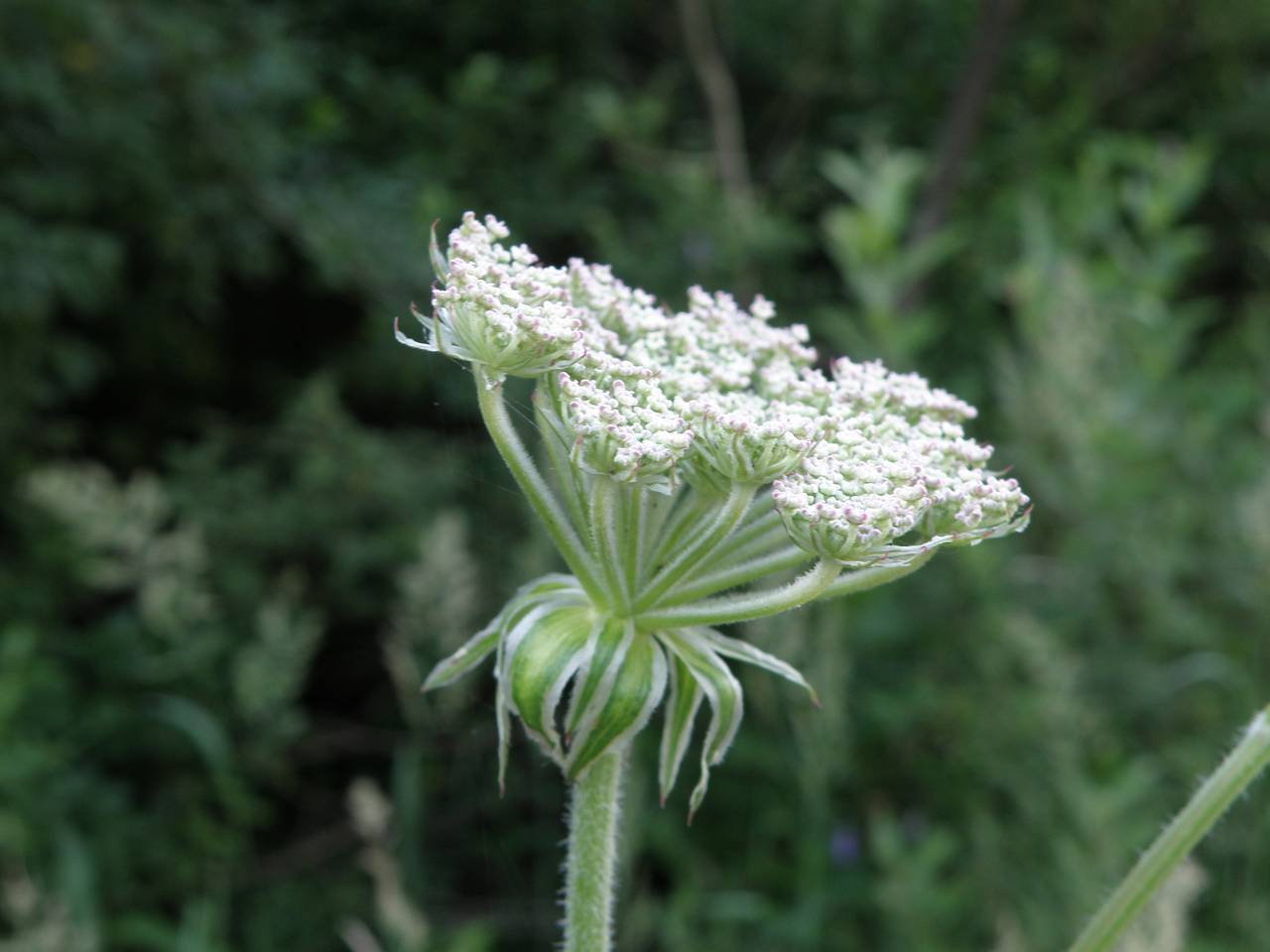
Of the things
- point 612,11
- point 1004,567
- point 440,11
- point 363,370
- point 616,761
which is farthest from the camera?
point 612,11

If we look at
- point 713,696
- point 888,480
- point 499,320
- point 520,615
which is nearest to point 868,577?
point 888,480

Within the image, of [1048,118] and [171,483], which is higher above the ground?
[1048,118]

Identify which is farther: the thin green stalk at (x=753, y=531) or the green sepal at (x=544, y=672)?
the thin green stalk at (x=753, y=531)

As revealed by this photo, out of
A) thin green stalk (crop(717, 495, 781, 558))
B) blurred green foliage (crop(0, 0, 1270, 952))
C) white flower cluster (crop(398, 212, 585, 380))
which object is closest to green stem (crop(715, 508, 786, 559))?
thin green stalk (crop(717, 495, 781, 558))

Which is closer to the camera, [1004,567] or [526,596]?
[526,596]

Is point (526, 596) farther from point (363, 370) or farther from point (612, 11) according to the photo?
point (612, 11)

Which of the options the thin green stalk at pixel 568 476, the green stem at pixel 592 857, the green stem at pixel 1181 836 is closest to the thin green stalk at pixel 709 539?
the thin green stalk at pixel 568 476

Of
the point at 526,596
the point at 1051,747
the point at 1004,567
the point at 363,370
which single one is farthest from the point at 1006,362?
the point at 526,596

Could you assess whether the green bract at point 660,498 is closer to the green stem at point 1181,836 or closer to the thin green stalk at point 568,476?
the thin green stalk at point 568,476
